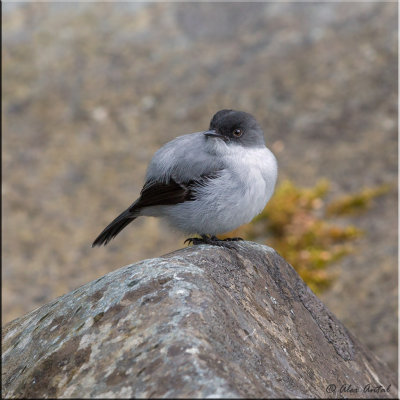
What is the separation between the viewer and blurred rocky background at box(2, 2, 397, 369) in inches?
296

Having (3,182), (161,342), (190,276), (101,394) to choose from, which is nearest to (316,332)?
(190,276)

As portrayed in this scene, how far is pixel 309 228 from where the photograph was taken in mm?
7406

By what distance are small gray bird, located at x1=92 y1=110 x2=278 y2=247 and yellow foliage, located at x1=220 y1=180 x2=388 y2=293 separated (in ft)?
8.31

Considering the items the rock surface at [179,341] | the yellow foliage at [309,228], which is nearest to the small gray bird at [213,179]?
the rock surface at [179,341]

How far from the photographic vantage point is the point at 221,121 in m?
4.76

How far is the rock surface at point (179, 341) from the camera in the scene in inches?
90.7

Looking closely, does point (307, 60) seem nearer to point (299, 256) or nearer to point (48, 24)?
point (299, 256)

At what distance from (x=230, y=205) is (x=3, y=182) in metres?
5.70

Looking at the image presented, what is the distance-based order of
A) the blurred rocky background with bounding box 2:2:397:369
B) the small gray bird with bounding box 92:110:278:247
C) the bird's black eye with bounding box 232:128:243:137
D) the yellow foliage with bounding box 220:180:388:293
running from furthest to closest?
the blurred rocky background with bounding box 2:2:397:369
the yellow foliage with bounding box 220:180:388:293
the bird's black eye with bounding box 232:128:243:137
the small gray bird with bounding box 92:110:278:247

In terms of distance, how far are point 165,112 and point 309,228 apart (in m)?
3.91

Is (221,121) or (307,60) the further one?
(307,60)

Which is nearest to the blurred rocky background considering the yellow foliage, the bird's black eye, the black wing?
the yellow foliage

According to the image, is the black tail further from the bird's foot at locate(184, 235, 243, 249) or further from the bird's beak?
the bird's beak

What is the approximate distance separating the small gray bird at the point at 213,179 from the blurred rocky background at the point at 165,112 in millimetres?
2370
